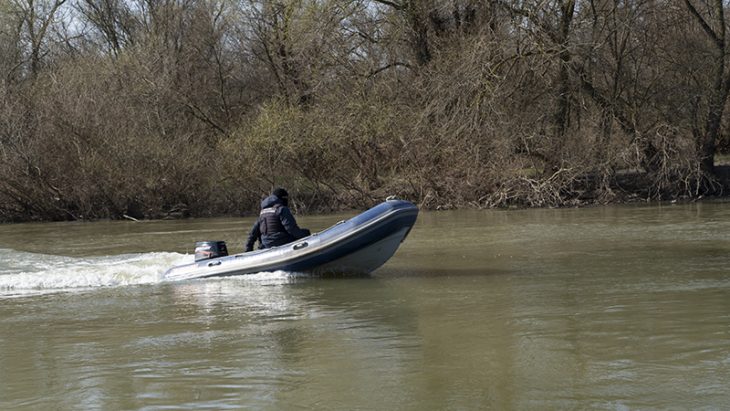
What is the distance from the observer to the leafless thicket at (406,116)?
77.1ft

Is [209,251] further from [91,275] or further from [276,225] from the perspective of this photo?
[91,275]

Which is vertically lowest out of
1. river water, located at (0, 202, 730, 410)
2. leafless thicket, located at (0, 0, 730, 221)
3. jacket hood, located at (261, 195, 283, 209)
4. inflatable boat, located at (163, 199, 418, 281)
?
river water, located at (0, 202, 730, 410)

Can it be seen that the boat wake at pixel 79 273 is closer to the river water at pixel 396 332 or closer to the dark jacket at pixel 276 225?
the river water at pixel 396 332

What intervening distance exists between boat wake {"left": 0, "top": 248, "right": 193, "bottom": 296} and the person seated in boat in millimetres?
1499

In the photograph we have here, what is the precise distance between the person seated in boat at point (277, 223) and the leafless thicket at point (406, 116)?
469 inches

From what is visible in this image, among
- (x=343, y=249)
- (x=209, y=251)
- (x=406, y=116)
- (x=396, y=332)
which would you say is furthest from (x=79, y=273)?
(x=406, y=116)

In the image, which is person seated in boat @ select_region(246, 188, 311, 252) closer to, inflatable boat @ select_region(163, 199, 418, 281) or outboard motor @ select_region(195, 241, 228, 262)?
inflatable boat @ select_region(163, 199, 418, 281)

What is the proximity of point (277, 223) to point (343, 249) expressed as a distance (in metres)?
0.98

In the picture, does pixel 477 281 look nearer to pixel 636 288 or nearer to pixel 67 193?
pixel 636 288

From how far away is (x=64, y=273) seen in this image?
12328 millimetres

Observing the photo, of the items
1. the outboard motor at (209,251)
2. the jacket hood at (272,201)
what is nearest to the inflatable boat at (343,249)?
the outboard motor at (209,251)

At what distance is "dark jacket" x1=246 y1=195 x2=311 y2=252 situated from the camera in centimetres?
1167

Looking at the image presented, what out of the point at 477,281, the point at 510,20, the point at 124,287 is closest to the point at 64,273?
the point at 124,287

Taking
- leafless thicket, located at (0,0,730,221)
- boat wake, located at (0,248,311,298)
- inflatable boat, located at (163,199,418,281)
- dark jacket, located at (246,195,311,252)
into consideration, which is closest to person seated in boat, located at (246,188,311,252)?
dark jacket, located at (246,195,311,252)
